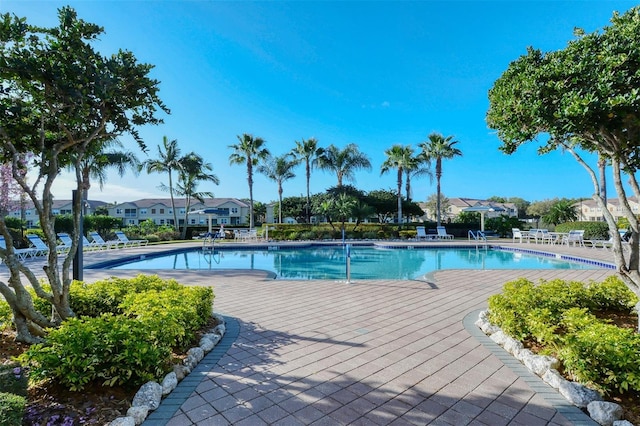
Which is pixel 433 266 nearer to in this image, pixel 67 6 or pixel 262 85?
pixel 262 85

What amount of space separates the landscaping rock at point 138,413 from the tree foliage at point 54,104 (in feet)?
6.95

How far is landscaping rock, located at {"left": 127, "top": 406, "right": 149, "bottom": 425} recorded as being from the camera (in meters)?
2.41

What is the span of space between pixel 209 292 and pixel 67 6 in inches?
149

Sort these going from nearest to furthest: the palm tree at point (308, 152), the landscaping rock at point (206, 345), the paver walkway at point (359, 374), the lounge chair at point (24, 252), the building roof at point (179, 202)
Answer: the paver walkway at point (359, 374) < the landscaping rock at point (206, 345) < the lounge chair at point (24, 252) < the palm tree at point (308, 152) < the building roof at point (179, 202)

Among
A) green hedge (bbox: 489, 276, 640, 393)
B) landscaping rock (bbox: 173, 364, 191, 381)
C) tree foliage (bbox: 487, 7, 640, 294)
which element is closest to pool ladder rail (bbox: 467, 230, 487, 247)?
green hedge (bbox: 489, 276, 640, 393)

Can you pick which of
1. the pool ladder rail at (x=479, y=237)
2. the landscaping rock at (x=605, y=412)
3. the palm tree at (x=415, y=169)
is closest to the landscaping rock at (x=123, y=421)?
the landscaping rock at (x=605, y=412)

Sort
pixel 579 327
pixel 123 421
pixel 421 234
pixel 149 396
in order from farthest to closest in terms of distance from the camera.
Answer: pixel 421 234
pixel 579 327
pixel 149 396
pixel 123 421

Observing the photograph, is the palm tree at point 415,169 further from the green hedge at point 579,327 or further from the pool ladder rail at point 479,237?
the green hedge at point 579,327

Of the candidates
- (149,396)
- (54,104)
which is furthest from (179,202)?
(149,396)

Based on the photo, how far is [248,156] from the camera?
27.2 metres

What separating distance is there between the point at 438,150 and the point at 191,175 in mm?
19651

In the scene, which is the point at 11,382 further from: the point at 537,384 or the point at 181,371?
the point at 537,384

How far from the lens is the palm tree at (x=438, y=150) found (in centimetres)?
2577

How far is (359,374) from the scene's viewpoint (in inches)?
127
